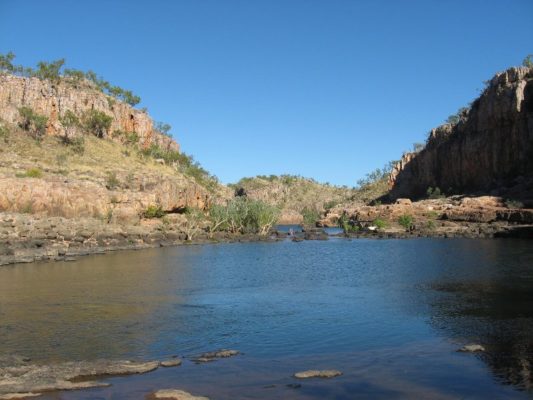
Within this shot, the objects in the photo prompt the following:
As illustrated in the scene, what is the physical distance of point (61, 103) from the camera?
294ft

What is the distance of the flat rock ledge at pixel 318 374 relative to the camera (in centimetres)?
1248

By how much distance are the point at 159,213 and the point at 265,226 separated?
630 inches

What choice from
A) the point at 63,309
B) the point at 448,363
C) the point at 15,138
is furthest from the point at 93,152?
the point at 448,363

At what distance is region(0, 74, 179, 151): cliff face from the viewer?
275 feet

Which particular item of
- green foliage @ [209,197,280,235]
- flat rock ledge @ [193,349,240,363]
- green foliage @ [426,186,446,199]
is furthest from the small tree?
flat rock ledge @ [193,349,240,363]

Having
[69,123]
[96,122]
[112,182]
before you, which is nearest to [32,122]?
[69,123]

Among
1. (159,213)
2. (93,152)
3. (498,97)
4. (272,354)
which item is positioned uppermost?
(498,97)

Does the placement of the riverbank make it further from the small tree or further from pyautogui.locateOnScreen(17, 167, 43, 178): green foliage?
the small tree

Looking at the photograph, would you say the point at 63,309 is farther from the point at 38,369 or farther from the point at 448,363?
the point at 448,363

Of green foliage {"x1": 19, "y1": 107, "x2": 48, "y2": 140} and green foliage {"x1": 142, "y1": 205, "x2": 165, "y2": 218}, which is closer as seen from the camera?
green foliage {"x1": 142, "y1": 205, "x2": 165, "y2": 218}

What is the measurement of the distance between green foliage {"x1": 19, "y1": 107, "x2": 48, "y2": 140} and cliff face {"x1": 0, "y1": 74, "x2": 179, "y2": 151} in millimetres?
1538

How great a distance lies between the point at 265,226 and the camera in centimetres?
7719

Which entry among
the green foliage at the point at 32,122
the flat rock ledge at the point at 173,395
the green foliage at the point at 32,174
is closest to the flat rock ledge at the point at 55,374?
the flat rock ledge at the point at 173,395

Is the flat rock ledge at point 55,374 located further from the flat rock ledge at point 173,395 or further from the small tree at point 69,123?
the small tree at point 69,123
